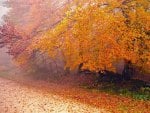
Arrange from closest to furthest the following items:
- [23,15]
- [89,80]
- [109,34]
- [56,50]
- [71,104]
Result: [71,104], [109,34], [56,50], [89,80], [23,15]

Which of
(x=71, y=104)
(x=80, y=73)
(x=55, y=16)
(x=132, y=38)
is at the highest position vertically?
(x=55, y=16)

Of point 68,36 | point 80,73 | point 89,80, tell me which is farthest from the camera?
point 80,73

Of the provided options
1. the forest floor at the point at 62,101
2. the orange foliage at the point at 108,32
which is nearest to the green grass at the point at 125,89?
the forest floor at the point at 62,101

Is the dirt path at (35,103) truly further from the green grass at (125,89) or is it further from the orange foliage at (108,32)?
the green grass at (125,89)

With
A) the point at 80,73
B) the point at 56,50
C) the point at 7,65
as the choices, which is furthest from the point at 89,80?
the point at 7,65

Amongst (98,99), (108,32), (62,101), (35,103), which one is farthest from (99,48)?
(35,103)

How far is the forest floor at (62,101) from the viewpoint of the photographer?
67.2 feet

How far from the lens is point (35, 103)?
858 inches

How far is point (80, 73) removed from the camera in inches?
1305

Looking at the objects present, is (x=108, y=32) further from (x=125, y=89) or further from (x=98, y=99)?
(x=125, y=89)

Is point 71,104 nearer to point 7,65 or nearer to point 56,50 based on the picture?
point 56,50

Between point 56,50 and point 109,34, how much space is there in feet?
18.3

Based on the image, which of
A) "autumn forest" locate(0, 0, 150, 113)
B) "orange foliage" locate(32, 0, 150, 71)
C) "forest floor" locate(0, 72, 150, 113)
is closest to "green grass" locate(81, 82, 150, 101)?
"autumn forest" locate(0, 0, 150, 113)

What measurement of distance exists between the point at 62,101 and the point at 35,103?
1.87m
